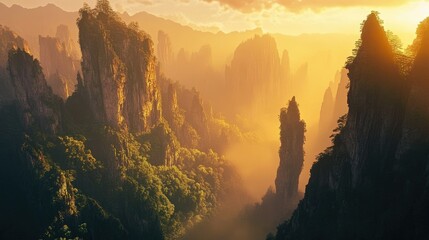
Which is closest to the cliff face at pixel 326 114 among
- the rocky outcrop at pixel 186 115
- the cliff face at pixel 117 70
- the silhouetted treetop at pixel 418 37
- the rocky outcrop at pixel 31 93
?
the rocky outcrop at pixel 186 115

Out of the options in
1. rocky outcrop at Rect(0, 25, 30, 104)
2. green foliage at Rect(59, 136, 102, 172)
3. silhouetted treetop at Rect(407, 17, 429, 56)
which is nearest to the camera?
silhouetted treetop at Rect(407, 17, 429, 56)

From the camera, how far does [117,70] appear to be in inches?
4953

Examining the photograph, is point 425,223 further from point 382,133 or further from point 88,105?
point 88,105

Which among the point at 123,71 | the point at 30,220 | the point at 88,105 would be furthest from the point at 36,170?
the point at 123,71

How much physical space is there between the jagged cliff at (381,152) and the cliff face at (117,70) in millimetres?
83723

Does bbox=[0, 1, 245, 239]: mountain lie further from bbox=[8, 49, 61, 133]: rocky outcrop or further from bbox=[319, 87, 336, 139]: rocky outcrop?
bbox=[319, 87, 336, 139]: rocky outcrop

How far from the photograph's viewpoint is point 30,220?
314ft

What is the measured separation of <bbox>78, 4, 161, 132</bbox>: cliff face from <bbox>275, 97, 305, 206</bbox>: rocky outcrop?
55.0 meters

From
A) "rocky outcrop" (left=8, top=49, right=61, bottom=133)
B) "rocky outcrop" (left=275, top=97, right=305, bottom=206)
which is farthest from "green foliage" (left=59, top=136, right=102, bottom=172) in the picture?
"rocky outcrop" (left=275, top=97, right=305, bottom=206)

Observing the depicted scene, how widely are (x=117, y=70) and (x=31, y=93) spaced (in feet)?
92.1

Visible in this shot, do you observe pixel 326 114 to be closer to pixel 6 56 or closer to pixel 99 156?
pixel 99 156

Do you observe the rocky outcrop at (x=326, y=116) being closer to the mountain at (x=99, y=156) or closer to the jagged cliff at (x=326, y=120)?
the jagged cliff at (x=326, y=120)

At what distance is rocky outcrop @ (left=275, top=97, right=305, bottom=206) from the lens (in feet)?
360

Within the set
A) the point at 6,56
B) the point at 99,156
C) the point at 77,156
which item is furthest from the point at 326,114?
the point at 6,56
